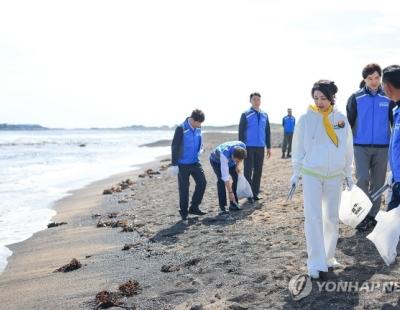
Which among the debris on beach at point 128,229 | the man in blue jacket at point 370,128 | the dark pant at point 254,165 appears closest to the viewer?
the man in blue jacket at point 370,128

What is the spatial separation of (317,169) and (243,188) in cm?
442

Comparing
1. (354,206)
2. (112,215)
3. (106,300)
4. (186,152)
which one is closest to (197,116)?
(186,152)

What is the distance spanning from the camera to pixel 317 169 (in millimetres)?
4625

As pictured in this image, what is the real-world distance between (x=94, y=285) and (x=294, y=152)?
8.40 ft

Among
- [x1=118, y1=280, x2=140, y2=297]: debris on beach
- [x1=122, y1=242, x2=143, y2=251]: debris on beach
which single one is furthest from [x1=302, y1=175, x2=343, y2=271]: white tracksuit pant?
[x1=122, y1=242, x2=143, y2=251]: debris on beach

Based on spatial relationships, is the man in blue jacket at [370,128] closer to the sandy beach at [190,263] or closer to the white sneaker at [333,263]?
the sandy beach at [190,263]

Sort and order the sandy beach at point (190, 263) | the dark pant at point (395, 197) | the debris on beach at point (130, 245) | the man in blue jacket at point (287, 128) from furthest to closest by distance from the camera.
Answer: the man in blue jacket at point (287, 128)
the debris on beach at point (130, 245)
the sandy beach at point (190, 263)
the dark pant at point (395, 197)

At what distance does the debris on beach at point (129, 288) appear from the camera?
16.3ft

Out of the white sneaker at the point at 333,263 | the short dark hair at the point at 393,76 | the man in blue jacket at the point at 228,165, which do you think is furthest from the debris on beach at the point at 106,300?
the man in blue jacket at the point at 228,165

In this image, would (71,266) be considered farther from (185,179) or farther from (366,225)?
(366,225)

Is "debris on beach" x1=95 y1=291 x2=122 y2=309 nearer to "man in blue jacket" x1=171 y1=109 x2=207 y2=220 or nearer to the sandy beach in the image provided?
the sandy beach

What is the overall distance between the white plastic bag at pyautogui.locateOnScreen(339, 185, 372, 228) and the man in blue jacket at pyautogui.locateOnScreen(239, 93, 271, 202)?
4232 millimetres

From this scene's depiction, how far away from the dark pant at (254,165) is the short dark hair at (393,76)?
5.59 m

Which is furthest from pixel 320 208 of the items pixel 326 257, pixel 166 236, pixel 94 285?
pixel 166 236
